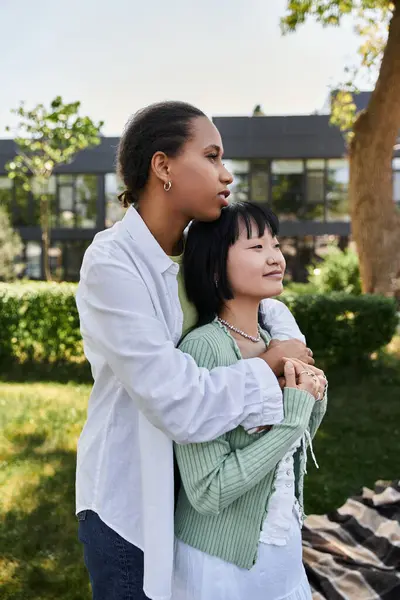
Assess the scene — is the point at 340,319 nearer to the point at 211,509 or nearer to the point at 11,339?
the point at 11,339

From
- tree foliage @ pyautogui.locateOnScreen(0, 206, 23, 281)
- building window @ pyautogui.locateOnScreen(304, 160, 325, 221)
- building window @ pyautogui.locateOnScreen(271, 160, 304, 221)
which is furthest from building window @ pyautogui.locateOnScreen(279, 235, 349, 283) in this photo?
tree foliage @ pyautogui.locateOnScreen(0, 206, 23, 281)

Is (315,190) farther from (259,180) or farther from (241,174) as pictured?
(241,174)

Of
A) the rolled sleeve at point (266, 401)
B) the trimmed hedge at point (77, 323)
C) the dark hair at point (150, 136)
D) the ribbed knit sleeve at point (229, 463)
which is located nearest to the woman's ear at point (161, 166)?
the dark hair at point (150, 136)

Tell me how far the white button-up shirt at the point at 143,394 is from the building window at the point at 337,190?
23.0 m

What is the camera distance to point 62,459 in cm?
570

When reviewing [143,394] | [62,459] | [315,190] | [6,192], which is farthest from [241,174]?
[143,394]

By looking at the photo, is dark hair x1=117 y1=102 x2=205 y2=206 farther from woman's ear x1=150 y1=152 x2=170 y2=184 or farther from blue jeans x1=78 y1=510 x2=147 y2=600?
blue jeans x1=78 y1=510 x2=147 y2=600

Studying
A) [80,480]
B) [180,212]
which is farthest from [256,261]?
[80,480]

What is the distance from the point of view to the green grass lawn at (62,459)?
13.0ft

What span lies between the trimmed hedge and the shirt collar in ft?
23.9

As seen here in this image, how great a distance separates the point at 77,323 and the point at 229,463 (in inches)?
309

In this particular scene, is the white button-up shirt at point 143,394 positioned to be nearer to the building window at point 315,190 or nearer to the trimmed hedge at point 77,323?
the trimmed hedge at point 77,323

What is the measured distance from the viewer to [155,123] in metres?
1.83

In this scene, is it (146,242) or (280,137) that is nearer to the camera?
(146,242)
